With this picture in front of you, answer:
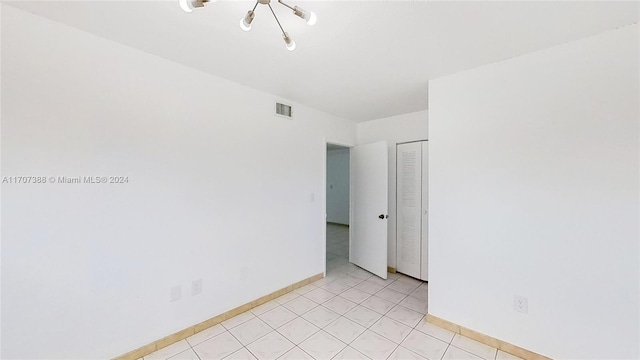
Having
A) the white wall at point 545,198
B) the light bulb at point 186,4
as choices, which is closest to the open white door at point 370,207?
the white wall at point 545,198

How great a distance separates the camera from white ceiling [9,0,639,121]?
Answer: 1429mm

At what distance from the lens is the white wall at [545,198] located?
160 centimetres

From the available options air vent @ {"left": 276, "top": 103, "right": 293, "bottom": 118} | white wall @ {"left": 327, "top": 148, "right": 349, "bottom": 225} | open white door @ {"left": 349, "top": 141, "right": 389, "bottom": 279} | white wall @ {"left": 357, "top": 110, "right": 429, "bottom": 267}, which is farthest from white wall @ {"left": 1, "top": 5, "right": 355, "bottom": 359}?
white wall @ {"left": 327, "top": 148, "right": 349, "bottom": 225}

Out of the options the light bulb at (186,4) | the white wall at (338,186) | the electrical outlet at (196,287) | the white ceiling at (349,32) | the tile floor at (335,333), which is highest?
the white ceiling at (349,32)

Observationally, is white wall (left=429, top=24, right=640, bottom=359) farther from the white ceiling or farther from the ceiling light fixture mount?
the ceiling light fixture mount

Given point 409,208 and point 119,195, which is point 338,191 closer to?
point 409,208

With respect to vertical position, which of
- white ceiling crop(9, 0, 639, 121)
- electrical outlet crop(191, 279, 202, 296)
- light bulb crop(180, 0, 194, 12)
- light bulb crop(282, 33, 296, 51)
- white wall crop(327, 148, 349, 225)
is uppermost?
white ceiling crop(9, 0, 639, 121)

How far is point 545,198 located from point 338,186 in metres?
5.93

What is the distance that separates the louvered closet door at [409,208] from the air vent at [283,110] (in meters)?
1.73

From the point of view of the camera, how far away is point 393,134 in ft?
12.1

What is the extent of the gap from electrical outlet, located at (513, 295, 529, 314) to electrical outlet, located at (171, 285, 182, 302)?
9.17 feet

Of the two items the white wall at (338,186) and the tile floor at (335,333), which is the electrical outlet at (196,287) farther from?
the white wall at (338,186)

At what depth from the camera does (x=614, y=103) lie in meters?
1.62

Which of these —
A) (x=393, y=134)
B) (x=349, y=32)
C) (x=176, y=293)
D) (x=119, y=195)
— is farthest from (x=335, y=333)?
Answer: (x=393, y=134)
